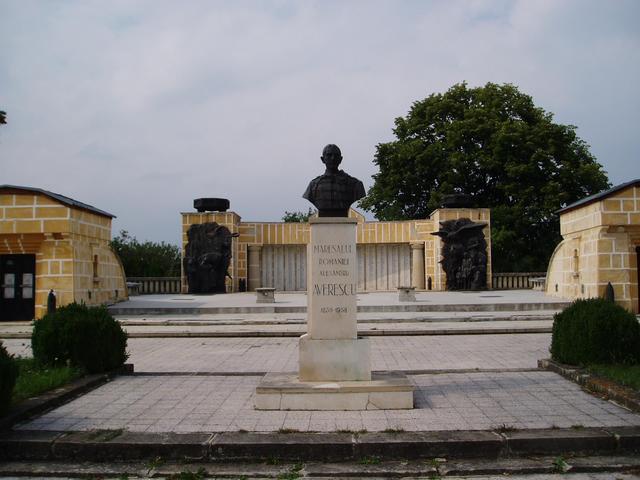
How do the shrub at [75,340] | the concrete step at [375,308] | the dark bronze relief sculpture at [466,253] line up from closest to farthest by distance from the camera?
the shrub at [75,340] → the concrete step at [375,308] → the dark bronze relief sculpture at [466,253]

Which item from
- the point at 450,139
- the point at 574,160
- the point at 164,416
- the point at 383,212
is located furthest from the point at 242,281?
the point at 164,416

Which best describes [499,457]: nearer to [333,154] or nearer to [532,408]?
[532,408]

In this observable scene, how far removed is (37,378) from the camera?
A: 297 inches

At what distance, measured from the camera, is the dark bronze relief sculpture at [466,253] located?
26234 millimetres

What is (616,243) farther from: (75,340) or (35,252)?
(35,252)

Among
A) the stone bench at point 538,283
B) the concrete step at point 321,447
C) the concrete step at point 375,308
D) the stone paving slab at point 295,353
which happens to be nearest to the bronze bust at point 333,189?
the concrete step at point 321,447

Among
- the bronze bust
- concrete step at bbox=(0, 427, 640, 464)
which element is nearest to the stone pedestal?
the bronze bust

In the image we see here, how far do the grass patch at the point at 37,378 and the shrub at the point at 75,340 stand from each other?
0.61ft

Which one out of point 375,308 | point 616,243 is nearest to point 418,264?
point 375,308

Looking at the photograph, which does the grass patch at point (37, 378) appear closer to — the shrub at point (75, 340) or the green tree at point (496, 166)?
the shrub at point (75, 340)

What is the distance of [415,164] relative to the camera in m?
33.8

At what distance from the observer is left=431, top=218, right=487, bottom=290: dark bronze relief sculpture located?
86.1 ft

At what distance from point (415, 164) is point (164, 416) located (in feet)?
94.9

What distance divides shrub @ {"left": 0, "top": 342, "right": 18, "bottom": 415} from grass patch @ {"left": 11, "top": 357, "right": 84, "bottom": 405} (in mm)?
477
